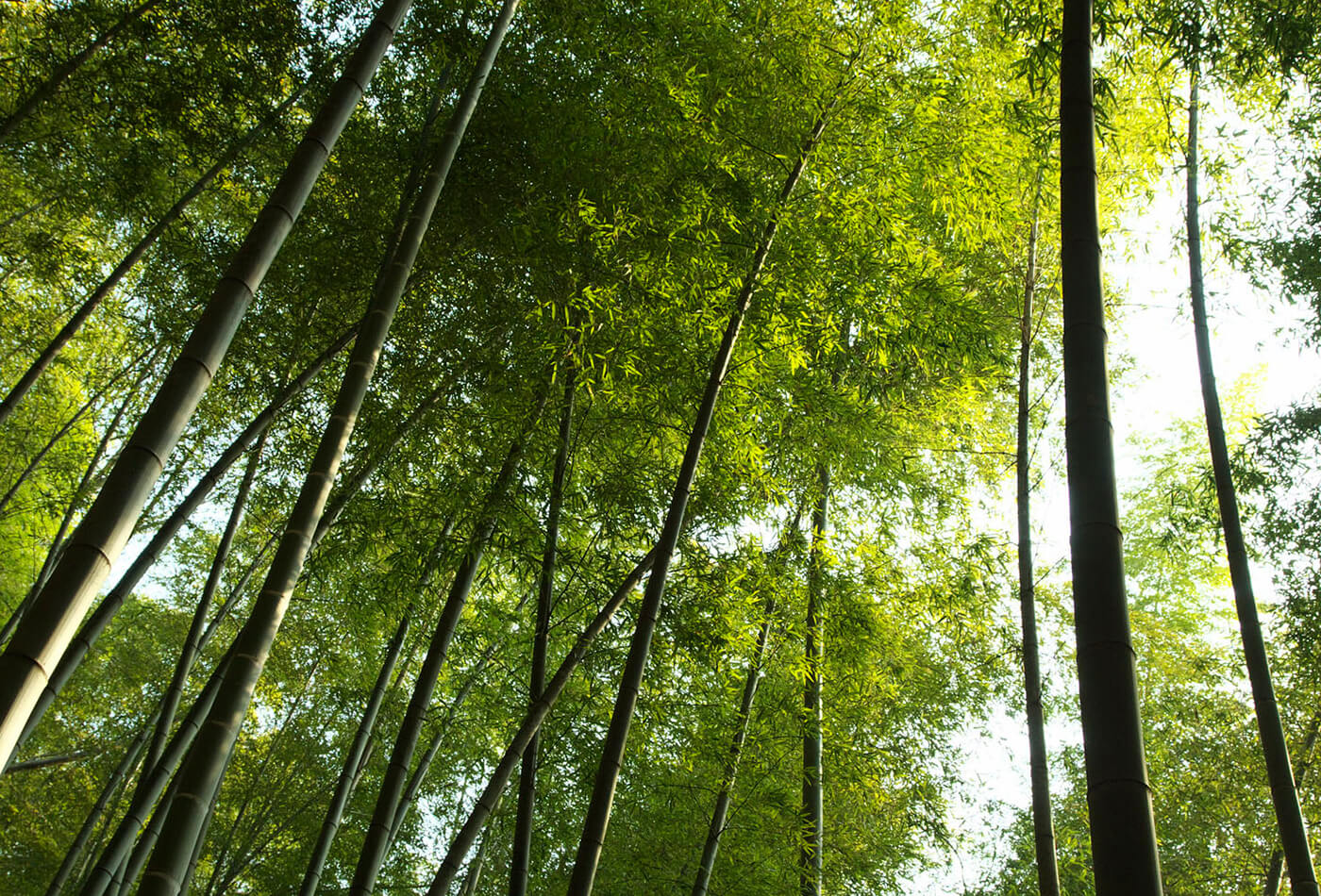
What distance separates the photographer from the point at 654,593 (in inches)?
126

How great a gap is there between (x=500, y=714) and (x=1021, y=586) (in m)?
2.86

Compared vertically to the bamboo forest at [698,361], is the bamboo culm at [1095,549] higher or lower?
lower

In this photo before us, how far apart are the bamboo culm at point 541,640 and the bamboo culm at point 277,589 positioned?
1.33m

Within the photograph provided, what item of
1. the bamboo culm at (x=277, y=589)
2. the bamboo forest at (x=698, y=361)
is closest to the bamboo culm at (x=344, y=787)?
the bamboo forest at (x=698, y=361)

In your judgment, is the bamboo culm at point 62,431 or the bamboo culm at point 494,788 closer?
the bamboo culm at point 494,788

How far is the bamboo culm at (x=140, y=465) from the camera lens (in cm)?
153

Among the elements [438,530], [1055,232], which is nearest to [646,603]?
[438,530]

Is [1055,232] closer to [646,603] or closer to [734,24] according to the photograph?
[734,24]

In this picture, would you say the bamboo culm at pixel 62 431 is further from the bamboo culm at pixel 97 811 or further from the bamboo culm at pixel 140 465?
the bamboo culm at pixel 140 465

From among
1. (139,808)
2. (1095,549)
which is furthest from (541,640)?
(1095,549)

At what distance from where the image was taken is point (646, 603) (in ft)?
10.5

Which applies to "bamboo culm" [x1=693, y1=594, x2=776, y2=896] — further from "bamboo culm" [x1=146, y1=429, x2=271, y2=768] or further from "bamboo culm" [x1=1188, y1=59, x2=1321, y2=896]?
"bamboo culm" [x1=146, y1=429, x2=271, y2=768]

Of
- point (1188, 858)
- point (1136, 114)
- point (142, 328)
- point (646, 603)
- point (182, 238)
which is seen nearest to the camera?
point (646, 603)

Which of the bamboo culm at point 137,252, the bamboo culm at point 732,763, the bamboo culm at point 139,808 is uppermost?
the bamboo culm at point 137,252
